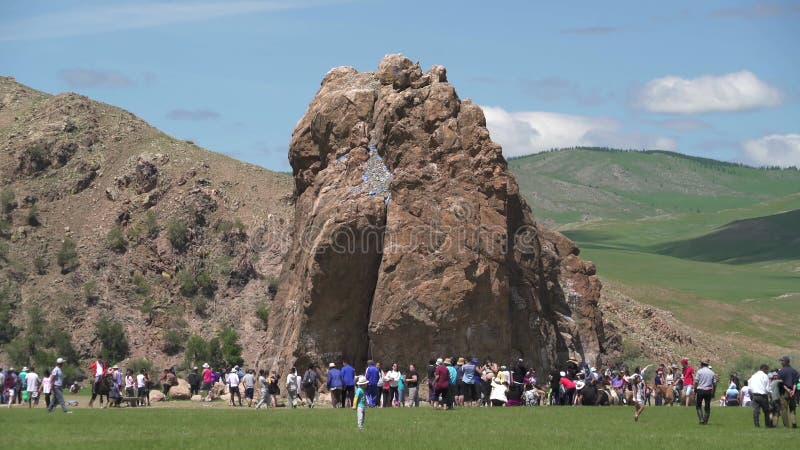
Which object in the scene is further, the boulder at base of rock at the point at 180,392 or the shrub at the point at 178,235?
the shrub at the point at 178,235

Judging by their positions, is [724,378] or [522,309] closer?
[522,309]

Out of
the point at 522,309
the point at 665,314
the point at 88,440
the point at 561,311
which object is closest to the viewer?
the point at 88,440

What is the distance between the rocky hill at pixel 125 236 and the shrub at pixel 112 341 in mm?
208

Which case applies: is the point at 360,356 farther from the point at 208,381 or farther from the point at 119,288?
the point at 119,288

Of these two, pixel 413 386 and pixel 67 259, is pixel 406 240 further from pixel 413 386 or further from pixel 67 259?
pixel 67 259

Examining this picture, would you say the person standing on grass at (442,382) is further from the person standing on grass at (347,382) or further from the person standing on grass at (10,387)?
the person standing on grass at (10,387)

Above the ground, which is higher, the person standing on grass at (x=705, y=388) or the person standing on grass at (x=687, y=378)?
the person standing on grass at (x=687, y=378)

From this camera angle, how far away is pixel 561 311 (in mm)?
59469

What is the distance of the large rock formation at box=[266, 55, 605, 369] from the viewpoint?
48.2 metres

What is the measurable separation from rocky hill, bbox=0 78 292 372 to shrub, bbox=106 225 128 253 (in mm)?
124

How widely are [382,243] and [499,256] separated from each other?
512 cm

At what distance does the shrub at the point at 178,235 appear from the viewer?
96.5 metres

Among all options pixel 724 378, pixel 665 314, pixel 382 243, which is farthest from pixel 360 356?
pixel 665 314

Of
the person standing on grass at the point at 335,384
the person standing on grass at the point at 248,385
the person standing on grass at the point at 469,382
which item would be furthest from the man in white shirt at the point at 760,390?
the person standing on grass at the point at 248,385
